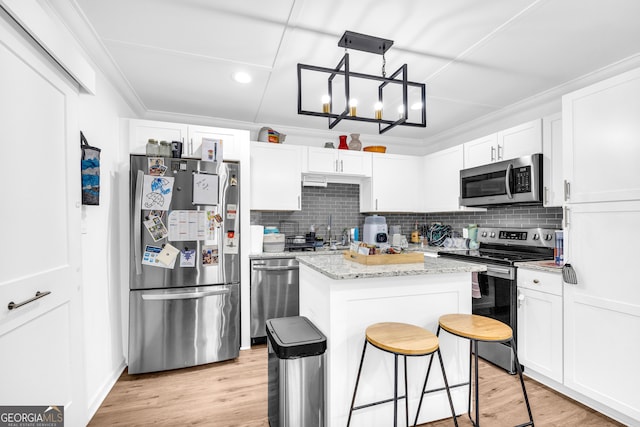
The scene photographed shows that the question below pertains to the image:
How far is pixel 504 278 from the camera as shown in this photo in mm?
2553

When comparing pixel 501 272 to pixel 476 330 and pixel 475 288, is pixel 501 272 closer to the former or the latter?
pixel 475 288

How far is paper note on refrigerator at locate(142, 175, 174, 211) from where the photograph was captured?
246cm

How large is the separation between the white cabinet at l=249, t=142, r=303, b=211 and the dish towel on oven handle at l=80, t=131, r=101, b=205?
1.59 metres

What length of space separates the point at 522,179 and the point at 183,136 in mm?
3192

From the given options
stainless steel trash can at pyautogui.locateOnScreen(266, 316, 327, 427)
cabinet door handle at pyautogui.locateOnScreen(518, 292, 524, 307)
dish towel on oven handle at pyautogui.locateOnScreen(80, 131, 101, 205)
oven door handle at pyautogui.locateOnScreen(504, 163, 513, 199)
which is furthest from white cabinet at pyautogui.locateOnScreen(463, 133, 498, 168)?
dish towel on oven handle at pyautogui.locateOnScreen(80, 131, 101, 205)

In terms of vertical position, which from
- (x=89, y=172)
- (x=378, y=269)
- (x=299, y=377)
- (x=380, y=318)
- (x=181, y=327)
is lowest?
(x=181, y=327)

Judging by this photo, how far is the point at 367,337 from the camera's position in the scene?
1491 mm

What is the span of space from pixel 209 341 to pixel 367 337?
177cm

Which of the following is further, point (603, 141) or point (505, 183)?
point (505, 183)

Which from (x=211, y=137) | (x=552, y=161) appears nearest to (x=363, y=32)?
(x=211, y=137)

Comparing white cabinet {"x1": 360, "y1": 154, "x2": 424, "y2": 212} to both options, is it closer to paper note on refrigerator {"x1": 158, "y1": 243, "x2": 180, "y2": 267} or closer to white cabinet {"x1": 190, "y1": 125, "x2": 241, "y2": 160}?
white cabinet {"x1": 190, "y1": 125, "x2": 241, "y2": 160}

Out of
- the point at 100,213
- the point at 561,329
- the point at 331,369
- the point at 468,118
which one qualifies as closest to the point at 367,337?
the point at 331,369

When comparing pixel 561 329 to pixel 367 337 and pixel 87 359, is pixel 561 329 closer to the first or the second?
pixel 367 337

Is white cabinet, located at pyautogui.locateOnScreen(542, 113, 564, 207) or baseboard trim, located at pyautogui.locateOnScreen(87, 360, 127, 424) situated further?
white cabinet, located at pyautogui.locateOnScreen(542, 113, 564, 207)
